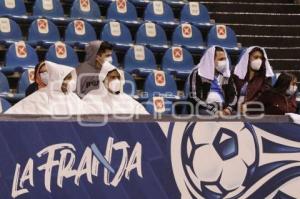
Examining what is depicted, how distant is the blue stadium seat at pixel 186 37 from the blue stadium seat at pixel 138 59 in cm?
61

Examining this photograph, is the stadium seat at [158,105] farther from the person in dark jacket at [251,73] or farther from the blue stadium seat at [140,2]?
the blue stadium seat at [140,2]

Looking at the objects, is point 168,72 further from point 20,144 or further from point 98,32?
point 20,144

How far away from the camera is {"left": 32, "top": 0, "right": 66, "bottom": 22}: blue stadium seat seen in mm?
8359

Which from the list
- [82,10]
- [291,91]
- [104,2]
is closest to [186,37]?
[104,2]

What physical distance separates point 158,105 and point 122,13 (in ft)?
6.02

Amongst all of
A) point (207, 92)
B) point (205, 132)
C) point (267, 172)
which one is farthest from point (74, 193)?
point (207, 92)

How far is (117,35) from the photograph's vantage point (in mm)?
8383

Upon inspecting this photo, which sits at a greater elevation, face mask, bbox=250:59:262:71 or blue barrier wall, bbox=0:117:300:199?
face mask, bbox=250:59:262:71

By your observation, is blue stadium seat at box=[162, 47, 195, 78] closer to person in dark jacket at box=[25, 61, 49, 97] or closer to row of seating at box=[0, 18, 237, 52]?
row of seating at box=[0, 18, 237, 52]

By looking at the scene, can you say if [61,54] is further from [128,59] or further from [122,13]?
[122,13]

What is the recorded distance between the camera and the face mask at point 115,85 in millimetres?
5969

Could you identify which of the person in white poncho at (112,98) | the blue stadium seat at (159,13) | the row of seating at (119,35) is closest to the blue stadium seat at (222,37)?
the row of seating at (119,35)

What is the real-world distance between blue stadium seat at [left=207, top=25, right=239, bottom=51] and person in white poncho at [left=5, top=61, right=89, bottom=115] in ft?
11.5

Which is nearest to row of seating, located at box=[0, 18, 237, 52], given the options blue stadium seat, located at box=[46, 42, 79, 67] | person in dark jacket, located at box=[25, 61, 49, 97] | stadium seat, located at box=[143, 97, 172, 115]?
blue stadium seat, located at box=[46, 42, 79, 67]
